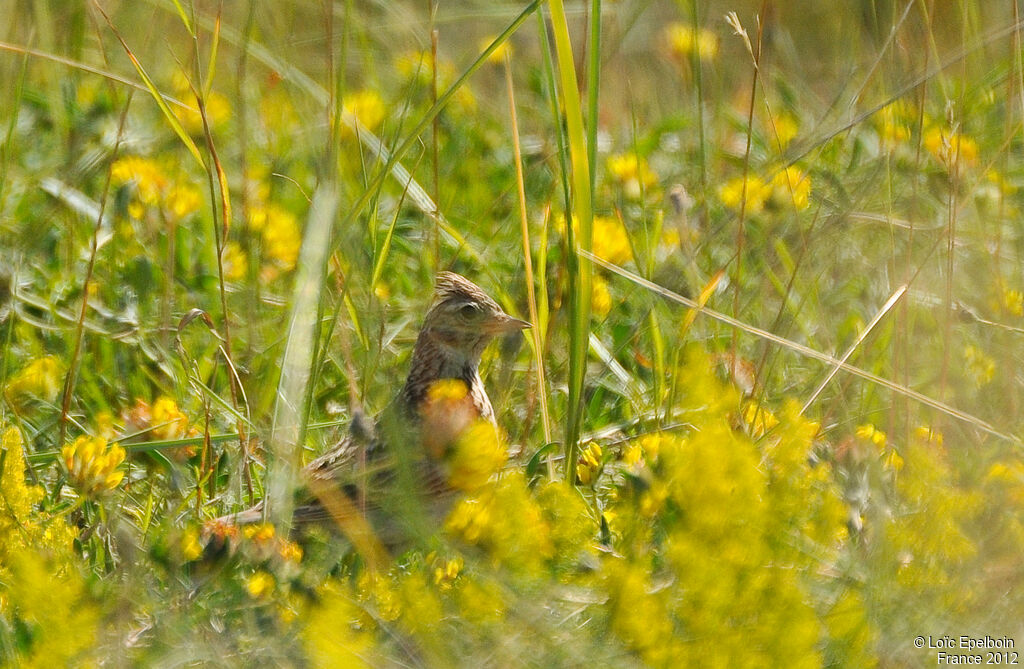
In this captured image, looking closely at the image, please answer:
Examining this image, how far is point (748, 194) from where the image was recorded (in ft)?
12.8

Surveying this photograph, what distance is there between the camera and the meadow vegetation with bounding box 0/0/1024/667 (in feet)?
6.81

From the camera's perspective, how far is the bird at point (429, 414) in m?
3.14

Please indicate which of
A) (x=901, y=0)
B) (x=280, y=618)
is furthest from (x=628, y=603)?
(x=901, y=0)

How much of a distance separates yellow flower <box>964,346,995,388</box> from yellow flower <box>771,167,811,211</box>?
1.95 ft

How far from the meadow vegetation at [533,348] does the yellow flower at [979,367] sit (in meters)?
0.01

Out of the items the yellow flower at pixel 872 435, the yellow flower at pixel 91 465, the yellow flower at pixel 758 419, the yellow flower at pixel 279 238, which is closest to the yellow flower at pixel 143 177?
the yellow flower at pixel 279 238

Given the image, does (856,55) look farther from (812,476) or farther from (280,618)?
(280,618)

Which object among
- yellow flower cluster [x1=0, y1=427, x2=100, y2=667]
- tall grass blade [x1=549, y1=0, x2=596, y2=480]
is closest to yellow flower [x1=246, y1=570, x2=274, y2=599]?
yellow flower cluster [x1=0, y1=427, x2=100, y2=667]

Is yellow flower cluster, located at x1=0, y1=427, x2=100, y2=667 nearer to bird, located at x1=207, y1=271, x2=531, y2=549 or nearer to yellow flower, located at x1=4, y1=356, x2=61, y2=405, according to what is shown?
bird, located at x1=207, y1=271, x2=531, y2=549

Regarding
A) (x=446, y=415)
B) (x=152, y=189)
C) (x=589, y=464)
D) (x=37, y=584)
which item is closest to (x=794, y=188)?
(x=589, y=464)

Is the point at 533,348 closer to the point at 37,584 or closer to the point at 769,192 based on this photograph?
the point at 769,192

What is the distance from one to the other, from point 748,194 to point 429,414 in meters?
1.20

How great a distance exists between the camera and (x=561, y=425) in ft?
11.9

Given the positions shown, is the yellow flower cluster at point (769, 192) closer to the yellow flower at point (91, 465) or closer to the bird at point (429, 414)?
the bird at point (429, 414)
